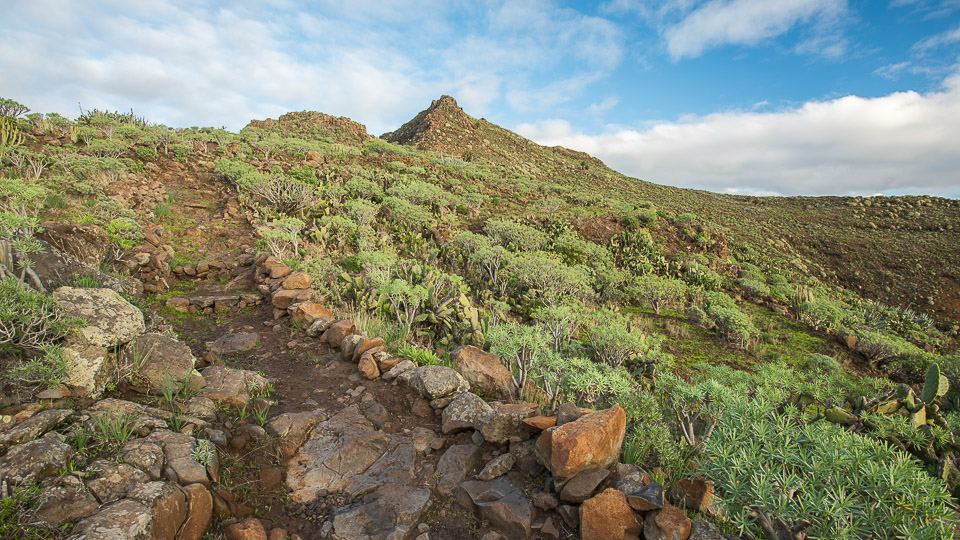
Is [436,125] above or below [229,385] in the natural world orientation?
above

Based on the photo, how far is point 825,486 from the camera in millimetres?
2152

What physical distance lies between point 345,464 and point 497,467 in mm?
1574

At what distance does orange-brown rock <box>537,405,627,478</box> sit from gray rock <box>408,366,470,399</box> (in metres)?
1.75

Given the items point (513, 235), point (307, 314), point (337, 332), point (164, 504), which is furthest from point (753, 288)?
point (164, 504)

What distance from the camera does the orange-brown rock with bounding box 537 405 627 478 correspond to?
325 cm

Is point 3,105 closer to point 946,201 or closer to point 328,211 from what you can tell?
point 328,211

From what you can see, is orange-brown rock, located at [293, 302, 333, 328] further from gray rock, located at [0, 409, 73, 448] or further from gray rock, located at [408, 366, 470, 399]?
gray rock, located at [0, 409, 73, 448]

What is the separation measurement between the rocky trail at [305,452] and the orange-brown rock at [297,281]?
261 centimetres

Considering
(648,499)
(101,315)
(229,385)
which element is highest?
(101,315)

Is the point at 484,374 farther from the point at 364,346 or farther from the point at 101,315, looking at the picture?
the point at 101,315

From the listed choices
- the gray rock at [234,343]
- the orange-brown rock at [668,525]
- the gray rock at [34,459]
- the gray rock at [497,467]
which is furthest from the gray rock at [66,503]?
the orange-brown rock at [668,525]

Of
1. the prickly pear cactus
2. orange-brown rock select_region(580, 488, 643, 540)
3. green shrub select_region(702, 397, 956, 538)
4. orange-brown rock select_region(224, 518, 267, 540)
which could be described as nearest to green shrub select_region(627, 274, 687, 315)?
the prickly pear cactus

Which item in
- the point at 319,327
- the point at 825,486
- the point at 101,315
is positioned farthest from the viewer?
the point at 319,327

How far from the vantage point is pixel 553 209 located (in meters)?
25.5
